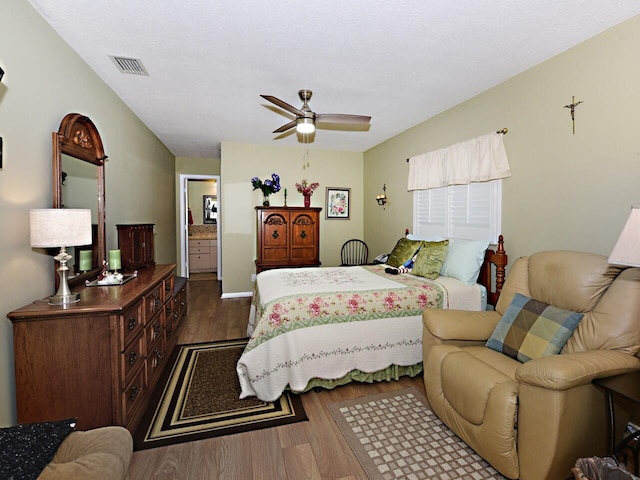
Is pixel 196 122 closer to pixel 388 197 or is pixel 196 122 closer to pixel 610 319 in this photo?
pixel 388 197

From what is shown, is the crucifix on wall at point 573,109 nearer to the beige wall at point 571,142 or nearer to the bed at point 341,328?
the beige wall at point 571,142

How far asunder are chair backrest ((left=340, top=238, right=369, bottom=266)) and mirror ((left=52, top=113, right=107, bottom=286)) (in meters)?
3.93

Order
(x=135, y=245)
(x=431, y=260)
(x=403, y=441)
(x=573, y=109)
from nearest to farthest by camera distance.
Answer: (x=403, y=441), (x=573, y=109), (x=431, y=260), (x=135, y=245)

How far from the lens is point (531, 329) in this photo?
195cm

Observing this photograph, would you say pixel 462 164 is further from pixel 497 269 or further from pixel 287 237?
pixel 287 237

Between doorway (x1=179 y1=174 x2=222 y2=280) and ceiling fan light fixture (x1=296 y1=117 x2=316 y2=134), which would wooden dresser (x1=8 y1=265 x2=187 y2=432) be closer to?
ceiling fan light fixture (x1=296 y1=117 x2=316 y2=134)

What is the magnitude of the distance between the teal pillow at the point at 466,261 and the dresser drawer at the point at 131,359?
2711mm

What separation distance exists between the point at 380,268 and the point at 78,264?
2876 millimetres

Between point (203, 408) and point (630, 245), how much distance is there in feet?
8.78

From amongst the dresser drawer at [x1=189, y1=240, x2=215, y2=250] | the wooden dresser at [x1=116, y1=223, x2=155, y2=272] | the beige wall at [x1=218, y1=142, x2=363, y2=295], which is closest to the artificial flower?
the beige wall at [x1=218, y1=142, x2=363, y2=295]

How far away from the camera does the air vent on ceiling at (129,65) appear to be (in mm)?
2521

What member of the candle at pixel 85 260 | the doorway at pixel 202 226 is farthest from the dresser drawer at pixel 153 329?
the doorway at pixel 202 226

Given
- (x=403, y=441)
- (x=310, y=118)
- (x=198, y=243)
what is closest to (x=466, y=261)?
(x=403, y=441)

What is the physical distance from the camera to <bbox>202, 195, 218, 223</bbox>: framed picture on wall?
7.95m
